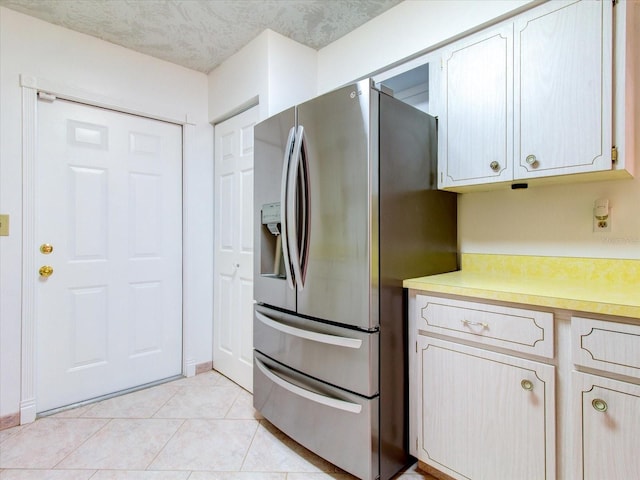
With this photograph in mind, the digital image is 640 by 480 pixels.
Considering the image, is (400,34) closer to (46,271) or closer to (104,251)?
(104,251)

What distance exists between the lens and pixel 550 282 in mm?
1496

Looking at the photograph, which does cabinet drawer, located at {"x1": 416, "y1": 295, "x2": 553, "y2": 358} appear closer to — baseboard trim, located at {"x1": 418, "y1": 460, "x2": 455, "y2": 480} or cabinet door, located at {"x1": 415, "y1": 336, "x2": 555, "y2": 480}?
cabinet door, located at {"x1": 415, "y1": 336, "x2": 555, "y2": 480}

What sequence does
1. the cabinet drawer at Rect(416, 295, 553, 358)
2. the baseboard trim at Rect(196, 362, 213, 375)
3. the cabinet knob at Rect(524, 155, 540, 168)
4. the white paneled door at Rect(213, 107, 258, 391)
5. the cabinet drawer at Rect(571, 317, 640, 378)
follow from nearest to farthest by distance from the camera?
the cabinet drawer at Rect(571, 317, 640, 378) < the cabinet drawer at Rect(416, 295, 553, 358) < the cabinet knob at Rect(524, 155, 540, 168) < the white paneled door at Rect(213, 107, 258, 391) < the baseboard trim at Rect(196, 362, 213, 375)

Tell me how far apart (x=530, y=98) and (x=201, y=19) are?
1.87 m

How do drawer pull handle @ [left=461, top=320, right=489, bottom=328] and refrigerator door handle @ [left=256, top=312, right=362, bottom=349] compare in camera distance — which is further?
refrigerator door handle @ [left=256, top=312, right=362, bottom=349]

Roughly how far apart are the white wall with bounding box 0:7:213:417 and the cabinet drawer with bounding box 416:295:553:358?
1.93 meters

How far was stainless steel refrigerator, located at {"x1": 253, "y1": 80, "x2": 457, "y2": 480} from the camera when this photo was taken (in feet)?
4.66

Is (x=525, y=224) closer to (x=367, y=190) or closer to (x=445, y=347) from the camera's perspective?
(x=445, y=347)

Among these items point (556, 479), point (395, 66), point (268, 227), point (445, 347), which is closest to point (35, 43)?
point (268, 227)

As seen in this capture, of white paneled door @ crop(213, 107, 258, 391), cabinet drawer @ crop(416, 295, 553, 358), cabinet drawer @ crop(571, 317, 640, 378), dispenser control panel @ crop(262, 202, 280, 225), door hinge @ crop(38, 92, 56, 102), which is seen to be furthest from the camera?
white paneled door @ crop(213, 107, 258, 391)

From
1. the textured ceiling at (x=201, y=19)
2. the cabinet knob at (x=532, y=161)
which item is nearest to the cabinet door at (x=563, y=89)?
the cabinet knob at (x=532, y=161)

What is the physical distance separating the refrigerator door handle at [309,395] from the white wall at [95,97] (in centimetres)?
110

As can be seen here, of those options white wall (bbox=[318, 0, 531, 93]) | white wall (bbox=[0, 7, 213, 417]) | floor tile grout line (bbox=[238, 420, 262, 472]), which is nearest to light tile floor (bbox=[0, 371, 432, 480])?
floor tile grout line (bbox=[238, 420, 262, 472])

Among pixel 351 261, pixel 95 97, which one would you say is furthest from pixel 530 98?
pixel 95 97
